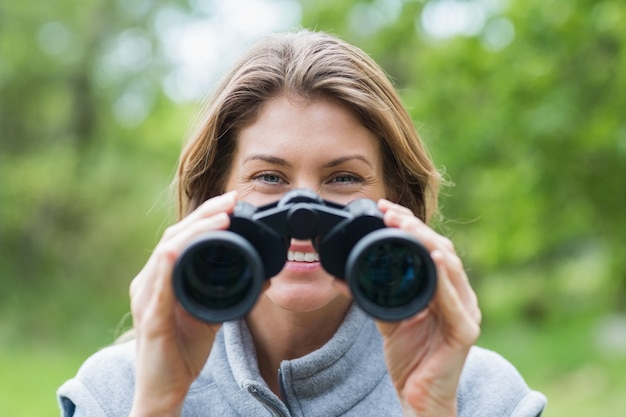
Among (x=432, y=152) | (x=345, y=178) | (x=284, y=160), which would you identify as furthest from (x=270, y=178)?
(x=432, y=152)

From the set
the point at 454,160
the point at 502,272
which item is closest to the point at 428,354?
the point at 454,160

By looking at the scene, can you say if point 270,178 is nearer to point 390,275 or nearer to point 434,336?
point 390,275

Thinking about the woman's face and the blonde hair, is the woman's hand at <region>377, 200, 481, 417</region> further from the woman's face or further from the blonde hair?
the blonde hair

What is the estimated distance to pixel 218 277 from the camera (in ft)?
6.73

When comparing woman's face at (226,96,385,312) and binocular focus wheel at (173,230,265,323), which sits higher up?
woman's face at (226,96,385,312)

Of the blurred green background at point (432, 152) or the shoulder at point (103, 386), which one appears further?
the blurred green background at point (432, 152)

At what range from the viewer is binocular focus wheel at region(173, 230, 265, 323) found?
76.1 inches

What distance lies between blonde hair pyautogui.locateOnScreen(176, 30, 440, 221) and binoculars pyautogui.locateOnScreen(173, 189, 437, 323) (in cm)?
36

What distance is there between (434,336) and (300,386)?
1.59 ft

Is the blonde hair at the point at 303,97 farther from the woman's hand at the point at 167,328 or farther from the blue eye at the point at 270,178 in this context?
the woman's hand at the point at 167,328

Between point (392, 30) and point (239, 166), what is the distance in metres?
8.49

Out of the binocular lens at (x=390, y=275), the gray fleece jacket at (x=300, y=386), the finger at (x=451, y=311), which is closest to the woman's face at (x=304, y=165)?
the gray fleece jacket at (x=300, y=386)

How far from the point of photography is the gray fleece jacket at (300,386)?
92.7 inches

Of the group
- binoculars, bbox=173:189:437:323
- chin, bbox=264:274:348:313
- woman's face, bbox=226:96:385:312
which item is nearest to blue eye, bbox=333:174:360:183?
woman's face, bbox=226:96:385:312
